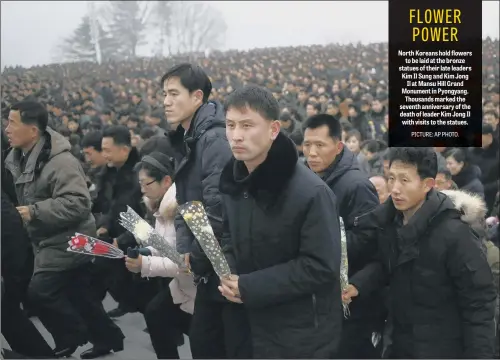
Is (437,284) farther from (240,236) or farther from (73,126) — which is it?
(73,126)

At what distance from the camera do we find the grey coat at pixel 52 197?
270cm

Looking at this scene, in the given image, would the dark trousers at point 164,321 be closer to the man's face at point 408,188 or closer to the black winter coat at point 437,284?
the black winter coat at point 437,284

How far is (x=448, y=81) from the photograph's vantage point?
2377mm

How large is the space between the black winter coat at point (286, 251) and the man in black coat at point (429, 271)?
0.36m

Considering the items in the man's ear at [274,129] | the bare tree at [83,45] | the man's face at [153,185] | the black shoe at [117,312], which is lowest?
the black shoe at [117,312]

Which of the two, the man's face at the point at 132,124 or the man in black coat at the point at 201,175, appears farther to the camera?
the man's face at the point at 132,124

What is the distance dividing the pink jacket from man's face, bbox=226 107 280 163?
840 mm

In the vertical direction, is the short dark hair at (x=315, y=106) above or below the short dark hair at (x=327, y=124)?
above

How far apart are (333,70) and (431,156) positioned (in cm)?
756

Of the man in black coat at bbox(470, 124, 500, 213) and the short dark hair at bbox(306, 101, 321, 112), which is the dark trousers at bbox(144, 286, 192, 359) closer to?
the man in black coat at bbox(470, 124, 500, 213)

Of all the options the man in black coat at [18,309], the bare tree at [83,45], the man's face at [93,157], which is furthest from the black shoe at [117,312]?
the bare tree at [83,45]

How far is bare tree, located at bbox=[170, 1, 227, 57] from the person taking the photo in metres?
4.31

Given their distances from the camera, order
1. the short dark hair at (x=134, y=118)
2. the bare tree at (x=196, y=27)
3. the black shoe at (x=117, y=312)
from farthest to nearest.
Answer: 1. the short dark hair at (x=134, y=118)
2. the bare tree at (x=196, y=27)
3. the black shoe at (x=117, y=312)

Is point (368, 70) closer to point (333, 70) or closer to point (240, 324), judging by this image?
point (333, 70)
